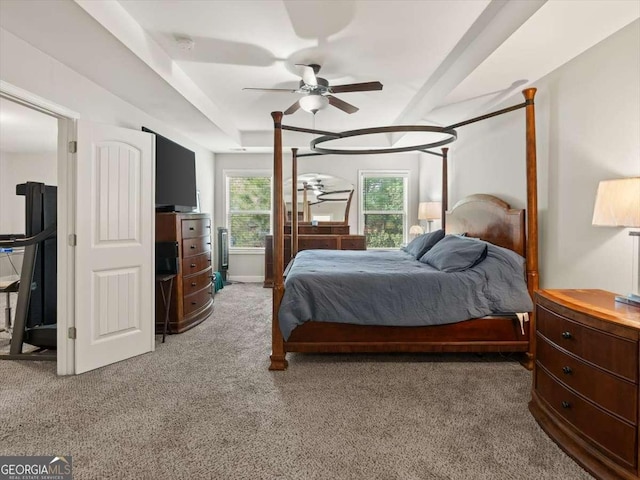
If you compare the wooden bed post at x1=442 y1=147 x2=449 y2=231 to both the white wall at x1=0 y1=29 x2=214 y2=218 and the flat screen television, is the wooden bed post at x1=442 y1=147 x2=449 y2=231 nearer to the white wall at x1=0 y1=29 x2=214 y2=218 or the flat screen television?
the flat screen television

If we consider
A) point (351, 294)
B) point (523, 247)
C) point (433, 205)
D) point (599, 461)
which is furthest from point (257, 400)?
point (433, 205)

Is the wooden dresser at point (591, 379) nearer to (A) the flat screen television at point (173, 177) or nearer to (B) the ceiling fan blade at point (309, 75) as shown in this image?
(B) the ceiling fan blade at point (309, 75)

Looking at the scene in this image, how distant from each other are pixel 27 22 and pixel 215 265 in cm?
484

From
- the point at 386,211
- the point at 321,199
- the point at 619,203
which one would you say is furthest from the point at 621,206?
the point at 321,199

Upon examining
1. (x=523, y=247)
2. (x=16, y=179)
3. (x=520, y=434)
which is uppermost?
(x=16, y=179)

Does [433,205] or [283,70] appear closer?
[283,70]

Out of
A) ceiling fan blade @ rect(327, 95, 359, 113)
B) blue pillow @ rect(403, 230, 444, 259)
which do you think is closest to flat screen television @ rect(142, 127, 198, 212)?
ceiling fan blade @ rect(327, 95, 359, 113)

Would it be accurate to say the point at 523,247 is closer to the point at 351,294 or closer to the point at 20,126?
the point at 351,294

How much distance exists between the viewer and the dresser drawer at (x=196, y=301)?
391cm

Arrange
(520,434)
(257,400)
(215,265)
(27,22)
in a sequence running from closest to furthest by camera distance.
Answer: (520,434)
(27,22)
(257,400)
(215,265)

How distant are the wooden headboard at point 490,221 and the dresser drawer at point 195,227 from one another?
3081 millimetres

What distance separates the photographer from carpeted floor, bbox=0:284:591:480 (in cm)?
170

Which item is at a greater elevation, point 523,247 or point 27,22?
point 27,22

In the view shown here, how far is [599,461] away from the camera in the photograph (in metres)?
1.60
